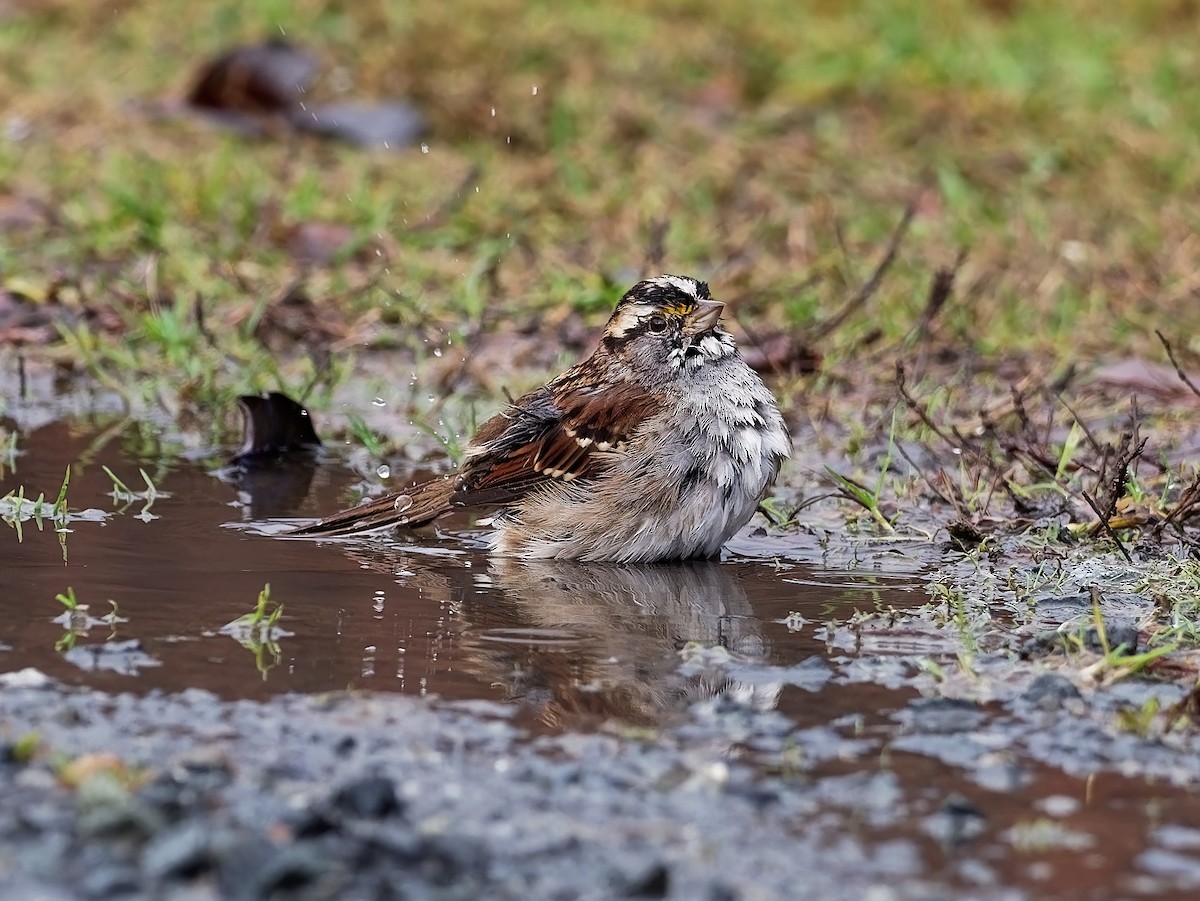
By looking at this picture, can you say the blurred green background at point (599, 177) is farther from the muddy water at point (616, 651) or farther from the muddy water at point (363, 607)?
the muddy water at point (616, 651)

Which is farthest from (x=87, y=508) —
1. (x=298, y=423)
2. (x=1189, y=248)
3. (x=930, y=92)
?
(x=930, y=92)

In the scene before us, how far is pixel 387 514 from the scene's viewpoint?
5656 millimetres

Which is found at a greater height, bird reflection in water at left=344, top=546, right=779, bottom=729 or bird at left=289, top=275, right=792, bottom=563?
bird at left=289, top=275, right=792, bottom=563

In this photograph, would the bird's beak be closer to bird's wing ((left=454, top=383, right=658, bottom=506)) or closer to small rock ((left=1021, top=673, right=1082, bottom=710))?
bird's wing ((left=454, top=383, right=658, bottom=506))

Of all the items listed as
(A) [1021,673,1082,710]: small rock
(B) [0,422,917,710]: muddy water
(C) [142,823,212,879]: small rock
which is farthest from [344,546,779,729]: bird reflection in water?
(C) [142,823,212,879]: small rock

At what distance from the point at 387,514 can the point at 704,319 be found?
1081mm

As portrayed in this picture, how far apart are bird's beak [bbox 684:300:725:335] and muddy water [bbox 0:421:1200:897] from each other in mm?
629

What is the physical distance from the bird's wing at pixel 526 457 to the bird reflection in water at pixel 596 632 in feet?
0.54

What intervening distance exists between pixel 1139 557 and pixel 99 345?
4.16 metres

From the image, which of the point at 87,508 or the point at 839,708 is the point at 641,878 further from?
the point at 87,508

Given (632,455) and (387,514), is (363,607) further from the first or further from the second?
(632,455)

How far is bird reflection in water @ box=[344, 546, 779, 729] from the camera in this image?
4.12 metres

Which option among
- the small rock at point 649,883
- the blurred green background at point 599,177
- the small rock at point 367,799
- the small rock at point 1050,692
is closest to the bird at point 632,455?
the small rock at point 1050,692

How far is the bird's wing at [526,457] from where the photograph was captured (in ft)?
18.4
